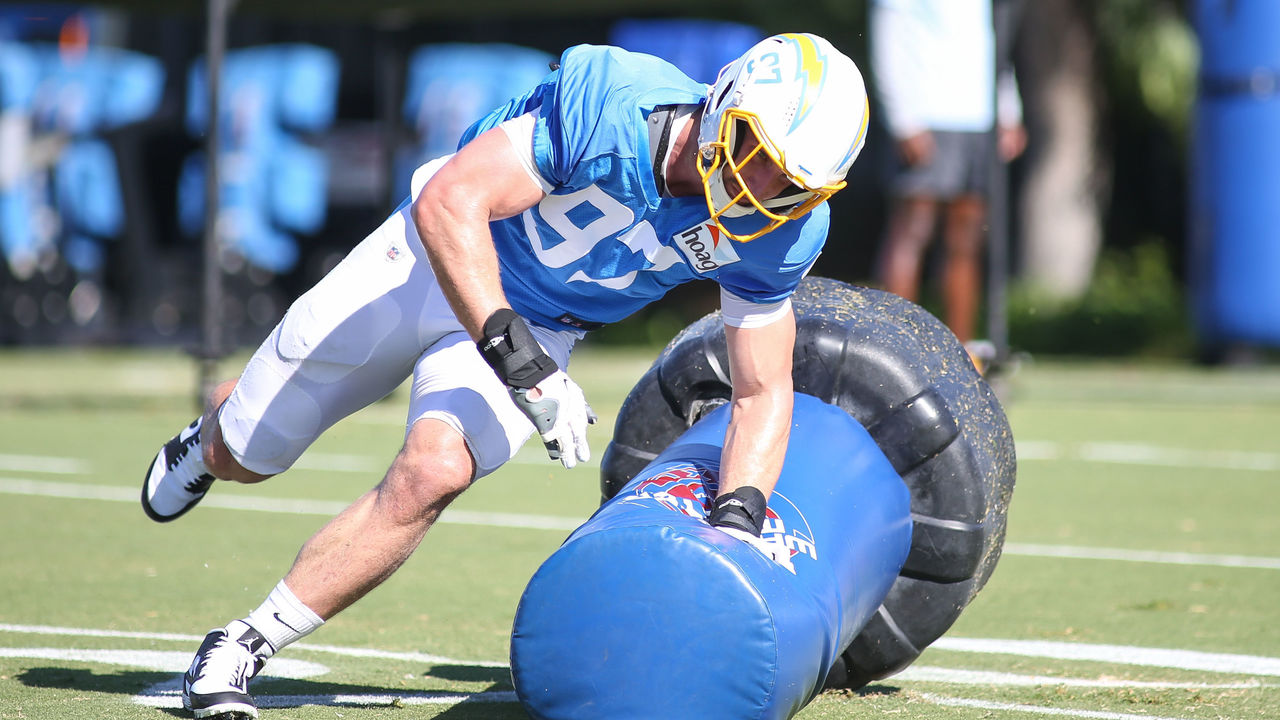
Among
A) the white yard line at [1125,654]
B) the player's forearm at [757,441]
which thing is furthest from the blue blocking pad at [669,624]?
the white yard line at [1125,654]

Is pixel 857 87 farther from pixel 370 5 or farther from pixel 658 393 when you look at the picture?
pixel 370 5

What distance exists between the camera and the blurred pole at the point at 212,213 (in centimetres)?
934

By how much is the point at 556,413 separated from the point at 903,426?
1.00 m

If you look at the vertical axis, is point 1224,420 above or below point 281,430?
below

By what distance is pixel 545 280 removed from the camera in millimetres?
3883

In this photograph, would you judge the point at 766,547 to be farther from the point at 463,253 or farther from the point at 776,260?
the point at 463,253

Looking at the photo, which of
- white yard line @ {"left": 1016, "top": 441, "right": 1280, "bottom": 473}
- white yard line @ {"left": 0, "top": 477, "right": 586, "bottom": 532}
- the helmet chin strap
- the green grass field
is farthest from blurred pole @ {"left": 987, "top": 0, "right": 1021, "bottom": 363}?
the helmet chin strap

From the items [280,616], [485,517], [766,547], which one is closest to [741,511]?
[766,547]

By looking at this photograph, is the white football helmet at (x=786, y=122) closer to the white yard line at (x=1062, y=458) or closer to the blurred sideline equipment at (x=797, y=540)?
the blurred sideline equipment at (x=797, y=540)

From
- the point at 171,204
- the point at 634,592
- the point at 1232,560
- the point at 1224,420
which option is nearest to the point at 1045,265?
the point at 1224,420

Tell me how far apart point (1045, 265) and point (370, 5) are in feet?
26.4

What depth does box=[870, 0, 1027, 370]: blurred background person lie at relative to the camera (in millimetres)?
9289

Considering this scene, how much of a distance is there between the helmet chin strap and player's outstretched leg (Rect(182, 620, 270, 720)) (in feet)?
4.63

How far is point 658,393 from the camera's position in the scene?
14.0 feet
